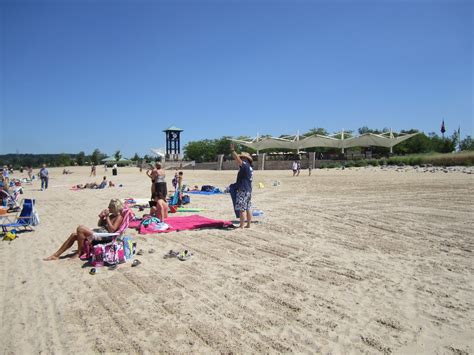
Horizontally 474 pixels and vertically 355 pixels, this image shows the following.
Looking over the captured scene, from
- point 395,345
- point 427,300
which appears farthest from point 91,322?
point 427,300

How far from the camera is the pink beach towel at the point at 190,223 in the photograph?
745cm

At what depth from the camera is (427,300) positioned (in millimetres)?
3695

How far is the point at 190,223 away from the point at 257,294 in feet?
13.8

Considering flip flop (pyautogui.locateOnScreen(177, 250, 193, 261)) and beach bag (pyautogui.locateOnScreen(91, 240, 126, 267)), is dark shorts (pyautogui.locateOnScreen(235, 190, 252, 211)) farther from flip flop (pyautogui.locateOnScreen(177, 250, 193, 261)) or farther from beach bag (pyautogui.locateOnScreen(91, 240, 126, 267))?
beach bag (pyautogui.locateOnScreen(91, 240, 126, 267))

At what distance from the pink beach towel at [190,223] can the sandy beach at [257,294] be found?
0.38m

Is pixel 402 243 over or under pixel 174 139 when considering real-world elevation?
under

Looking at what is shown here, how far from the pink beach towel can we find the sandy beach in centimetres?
38

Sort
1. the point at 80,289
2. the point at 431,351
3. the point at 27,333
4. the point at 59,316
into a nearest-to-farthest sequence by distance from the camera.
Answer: the point at 431,351 < the point at 27,333 < the point at 59,316 < the point at 80,289

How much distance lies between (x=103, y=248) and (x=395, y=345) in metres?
3.96

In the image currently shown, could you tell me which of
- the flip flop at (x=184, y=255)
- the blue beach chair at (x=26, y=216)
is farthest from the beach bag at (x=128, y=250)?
the blue beach chair at (x=26, y=216)

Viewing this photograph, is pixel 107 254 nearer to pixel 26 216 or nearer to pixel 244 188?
pixel 244 188

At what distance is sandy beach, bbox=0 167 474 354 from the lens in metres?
3.01

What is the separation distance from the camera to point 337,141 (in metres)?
42.5

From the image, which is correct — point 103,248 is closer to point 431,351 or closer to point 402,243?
point 431,351
